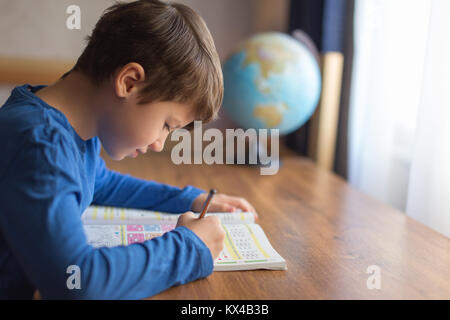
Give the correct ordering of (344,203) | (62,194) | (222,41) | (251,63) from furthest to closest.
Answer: (222,41) < (251,63) < (344,203) < (62,194)

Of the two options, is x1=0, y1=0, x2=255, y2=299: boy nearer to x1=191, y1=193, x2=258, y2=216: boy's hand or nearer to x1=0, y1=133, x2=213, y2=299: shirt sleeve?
x1=0, y1=133, x2=213, y2=299: shirt sleeve

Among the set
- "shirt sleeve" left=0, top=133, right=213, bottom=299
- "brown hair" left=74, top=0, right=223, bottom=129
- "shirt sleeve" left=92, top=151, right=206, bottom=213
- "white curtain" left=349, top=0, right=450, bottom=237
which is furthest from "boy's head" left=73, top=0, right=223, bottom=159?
"white curtain" left=349, top=0, right=450, bottom=237

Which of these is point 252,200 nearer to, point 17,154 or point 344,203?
point 344,203

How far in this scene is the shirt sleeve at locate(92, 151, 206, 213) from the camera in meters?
0.94

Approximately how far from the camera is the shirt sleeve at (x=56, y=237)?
0.53 meters

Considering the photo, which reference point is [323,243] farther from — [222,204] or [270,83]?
[270,83]

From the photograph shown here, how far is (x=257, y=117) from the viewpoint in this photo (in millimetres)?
1407

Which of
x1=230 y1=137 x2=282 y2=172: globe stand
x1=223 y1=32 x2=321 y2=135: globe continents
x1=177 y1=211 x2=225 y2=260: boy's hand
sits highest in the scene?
x1=223 y1=32 x2=321 y2=135: globe continents

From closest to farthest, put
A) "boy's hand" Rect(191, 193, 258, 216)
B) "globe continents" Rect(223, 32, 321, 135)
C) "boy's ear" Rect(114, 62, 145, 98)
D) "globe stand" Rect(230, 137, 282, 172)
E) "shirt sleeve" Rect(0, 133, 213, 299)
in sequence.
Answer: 1. "shirt sleeve" Rect(0, 133, 213, 299)
2. "boy's ear" Rect(114, 62, 145, 98)
3. "boy's hand" Rect(191, 193, 258, 216)
4. "globe continents" Rect(223, 32, 321, 135)
5. "globe stand" Rect(230, 137, 282, 172)

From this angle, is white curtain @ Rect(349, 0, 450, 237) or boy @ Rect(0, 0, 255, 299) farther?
white curtain @ Rect(349, 0, 450, 237)

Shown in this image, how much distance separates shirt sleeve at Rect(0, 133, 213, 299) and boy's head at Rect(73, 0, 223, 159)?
125 millimetres

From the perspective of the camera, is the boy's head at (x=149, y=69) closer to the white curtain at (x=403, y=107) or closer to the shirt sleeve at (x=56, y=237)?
the shirt sleeve at (x=56, y=237)
